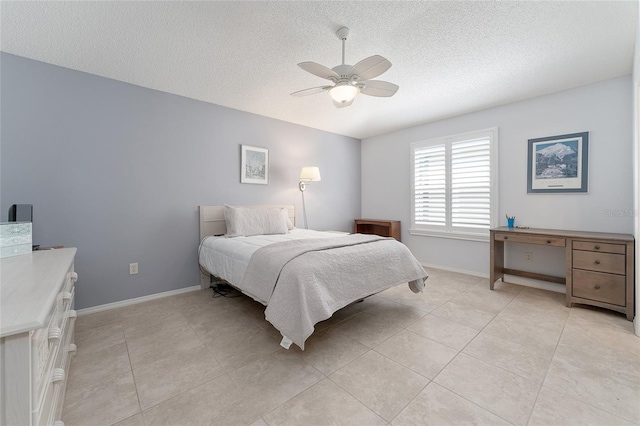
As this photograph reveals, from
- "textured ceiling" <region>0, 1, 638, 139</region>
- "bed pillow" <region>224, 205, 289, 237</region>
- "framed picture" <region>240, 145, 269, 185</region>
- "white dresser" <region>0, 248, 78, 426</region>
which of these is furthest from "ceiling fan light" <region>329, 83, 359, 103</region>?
"white dresser" <region>0, 248, 78, 426</region>

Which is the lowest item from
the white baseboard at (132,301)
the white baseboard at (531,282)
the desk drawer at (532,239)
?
the white baseboard at (132,301)

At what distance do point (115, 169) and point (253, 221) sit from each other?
157 cm

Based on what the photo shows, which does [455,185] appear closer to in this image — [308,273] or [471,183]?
[471,183]

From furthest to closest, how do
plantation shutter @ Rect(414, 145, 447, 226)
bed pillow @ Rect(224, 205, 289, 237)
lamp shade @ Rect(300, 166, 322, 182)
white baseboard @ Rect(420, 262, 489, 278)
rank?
plantation shutter @ Rect(414, 145, 447, 226), lamp shade @ Rect(300, 166, 322, 182), white baseboard @ Rect(420, 262, 489, 278), bed pillow @ Rect(224, 205, 289, 237)

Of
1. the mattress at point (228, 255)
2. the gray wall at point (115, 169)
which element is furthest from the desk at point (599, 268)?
the gray wall at point (115, 169)

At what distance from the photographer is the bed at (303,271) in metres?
1.79

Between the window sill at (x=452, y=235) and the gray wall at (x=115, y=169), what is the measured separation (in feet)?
9.15

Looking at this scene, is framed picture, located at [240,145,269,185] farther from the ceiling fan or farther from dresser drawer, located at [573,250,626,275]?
dresser drawer, located at [573,250,626,275]

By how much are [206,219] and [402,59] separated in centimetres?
291

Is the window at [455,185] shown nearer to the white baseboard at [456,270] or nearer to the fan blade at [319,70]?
the white baseboard at [456,270]

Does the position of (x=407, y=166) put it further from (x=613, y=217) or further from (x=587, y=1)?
(x=587, y=1)

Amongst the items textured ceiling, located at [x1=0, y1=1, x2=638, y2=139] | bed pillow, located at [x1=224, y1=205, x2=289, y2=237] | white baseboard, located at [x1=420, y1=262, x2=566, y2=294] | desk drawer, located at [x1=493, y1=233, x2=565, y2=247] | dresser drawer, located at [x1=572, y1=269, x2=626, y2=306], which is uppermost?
textured ceiling, located at [x1=0, y1=1, x2=638, y2=139]

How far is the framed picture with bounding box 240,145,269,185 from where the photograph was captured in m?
3.77

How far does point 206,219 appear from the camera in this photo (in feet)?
11.2
